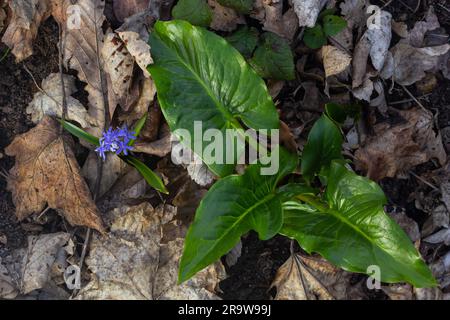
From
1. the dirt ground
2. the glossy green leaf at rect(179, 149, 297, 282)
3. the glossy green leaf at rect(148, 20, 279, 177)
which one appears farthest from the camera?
the dirt ground

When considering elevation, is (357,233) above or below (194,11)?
below

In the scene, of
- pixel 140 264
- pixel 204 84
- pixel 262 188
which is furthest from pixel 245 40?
pixel 140 264

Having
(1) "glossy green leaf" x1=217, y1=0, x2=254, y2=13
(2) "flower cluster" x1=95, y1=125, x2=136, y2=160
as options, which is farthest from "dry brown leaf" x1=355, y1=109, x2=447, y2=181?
(2) "flower cluster" x1=95, y1=125, x2=136, y2=160

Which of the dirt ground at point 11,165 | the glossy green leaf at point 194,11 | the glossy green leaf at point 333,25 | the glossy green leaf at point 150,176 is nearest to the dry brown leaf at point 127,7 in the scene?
the glossy green leaf at point 194,11

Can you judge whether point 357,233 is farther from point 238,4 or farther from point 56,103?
point 56,103

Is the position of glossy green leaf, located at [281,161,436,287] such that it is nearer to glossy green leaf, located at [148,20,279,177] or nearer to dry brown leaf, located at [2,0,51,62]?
glossy green leaf, located at [148,20,279,177]
